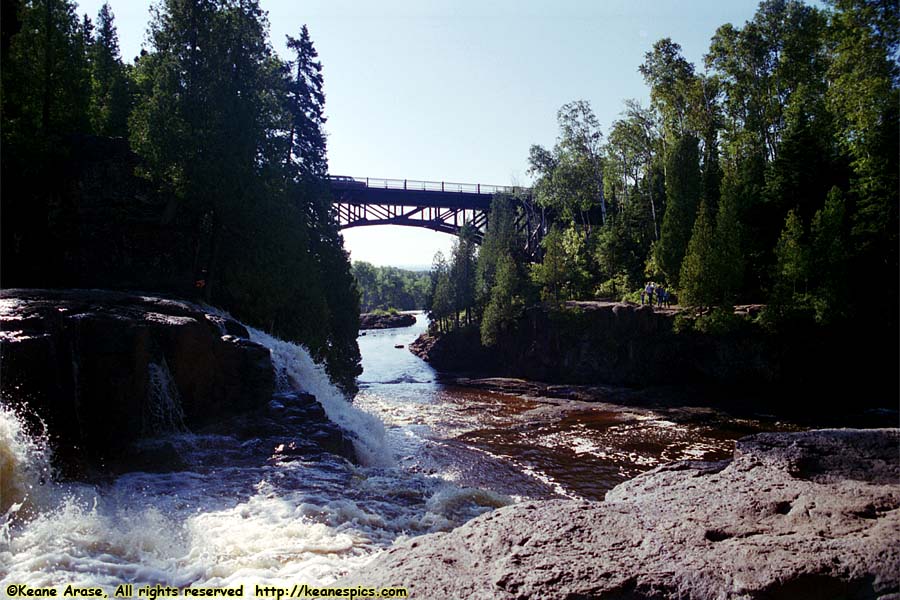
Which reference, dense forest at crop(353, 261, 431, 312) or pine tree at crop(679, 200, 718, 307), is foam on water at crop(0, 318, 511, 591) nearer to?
pine tree at crop(679, 200, 718, 307)

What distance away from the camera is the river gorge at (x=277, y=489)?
20.2 ft

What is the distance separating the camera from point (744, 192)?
1073 inches

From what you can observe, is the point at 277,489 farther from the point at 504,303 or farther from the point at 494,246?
the point at 494,246

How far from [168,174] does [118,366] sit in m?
10.2

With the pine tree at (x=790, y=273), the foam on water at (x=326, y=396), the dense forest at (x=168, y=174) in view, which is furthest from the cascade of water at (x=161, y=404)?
the pine tree at (x=790, y=273)

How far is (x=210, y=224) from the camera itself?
65.9ft

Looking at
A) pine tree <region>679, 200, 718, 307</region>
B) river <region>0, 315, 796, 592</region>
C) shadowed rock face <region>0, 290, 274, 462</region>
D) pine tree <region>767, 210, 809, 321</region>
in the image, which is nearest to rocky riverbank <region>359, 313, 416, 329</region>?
pine tree <region>679, 200, 718, 307</region>

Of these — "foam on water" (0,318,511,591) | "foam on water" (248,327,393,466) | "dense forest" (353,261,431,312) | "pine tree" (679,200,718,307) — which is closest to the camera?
"foam on water" (0,318,511,591)

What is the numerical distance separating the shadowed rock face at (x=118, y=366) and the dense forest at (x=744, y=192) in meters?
19.8

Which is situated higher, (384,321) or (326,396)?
(326,396)

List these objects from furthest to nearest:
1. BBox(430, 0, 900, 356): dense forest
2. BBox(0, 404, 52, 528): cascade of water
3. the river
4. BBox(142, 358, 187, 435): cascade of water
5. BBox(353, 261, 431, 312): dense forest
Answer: BBox(353, 261, 431, 312): dense forest → BBox(430, 0, 900, 356): dense forest → BBox(142, 358, 187, 435): cascade of water → BBox(0, 404, 52, 528): cascade of water → the river

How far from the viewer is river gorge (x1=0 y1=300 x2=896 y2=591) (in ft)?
20.2

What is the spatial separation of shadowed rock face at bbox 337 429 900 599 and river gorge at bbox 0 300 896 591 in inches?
25.9

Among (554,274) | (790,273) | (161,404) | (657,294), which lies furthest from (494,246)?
(161,404)
